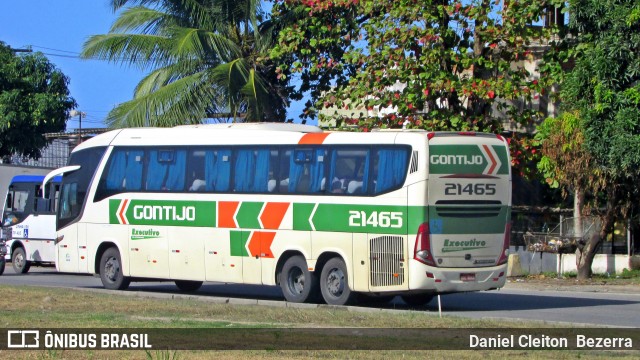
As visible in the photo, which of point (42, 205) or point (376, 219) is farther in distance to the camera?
point (42, 205)

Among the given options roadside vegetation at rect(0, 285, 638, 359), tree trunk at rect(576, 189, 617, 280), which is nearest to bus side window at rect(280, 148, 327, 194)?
roadside vegetation at rect(0, 285, 638, 359)

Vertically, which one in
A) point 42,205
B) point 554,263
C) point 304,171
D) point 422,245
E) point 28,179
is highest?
point 304,171

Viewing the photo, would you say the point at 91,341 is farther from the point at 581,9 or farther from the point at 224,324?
the point at 581,9

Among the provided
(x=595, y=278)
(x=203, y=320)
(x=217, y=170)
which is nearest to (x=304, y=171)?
(x=217, y=170)

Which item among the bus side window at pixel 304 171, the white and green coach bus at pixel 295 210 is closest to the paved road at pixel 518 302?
the white and green coach bus at pixel 295 210

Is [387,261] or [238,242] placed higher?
[238,242]

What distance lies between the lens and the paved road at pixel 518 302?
17406 mm

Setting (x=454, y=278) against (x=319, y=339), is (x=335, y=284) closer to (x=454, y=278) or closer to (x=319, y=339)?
(x=454, y=278)

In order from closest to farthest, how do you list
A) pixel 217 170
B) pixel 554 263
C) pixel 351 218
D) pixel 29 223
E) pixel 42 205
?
pixel 351 218 < pixel 217 170 < pixel 554 263 < pixel 42 205 < pixel 29 223

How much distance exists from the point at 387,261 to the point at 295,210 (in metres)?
2.24

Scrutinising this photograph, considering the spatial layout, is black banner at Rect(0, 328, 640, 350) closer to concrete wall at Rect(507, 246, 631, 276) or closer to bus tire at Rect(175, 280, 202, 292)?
bus tire at Rect(175, 280, 202, 292)

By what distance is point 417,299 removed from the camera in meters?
20.2

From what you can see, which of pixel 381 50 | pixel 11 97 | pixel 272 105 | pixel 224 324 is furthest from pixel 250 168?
pixel 11 97

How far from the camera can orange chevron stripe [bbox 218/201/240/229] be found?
67.9 ft
